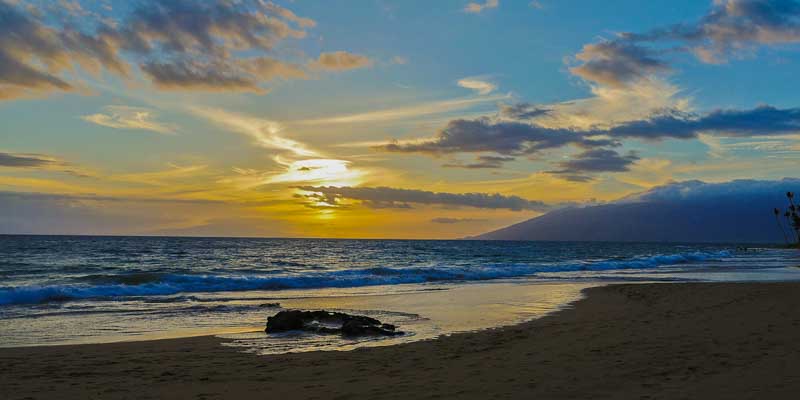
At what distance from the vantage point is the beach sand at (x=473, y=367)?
290 inches

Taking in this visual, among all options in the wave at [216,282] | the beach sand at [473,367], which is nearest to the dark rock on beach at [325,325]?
the beach sand at [473,367]

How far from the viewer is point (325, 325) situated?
14.1m

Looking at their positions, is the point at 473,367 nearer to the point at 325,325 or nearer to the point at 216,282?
the point at 325,325

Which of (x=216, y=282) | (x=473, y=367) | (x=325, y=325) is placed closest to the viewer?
(x=473, y=367)

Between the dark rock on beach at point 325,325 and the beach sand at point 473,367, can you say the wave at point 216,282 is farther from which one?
the dark rock on beach at point 325,325

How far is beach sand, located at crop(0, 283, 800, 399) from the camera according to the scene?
737 cm

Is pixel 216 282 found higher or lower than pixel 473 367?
lower

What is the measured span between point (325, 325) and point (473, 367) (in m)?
6.05

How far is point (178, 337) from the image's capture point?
41.6 ft

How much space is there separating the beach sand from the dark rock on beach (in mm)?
1682

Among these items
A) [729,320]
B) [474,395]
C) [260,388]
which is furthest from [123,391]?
[729,320]

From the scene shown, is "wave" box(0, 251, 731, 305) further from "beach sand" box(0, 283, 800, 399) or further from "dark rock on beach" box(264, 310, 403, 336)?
"dark rock on beach" box(264, 310, 403, 336)

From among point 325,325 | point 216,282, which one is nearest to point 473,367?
point 325,325

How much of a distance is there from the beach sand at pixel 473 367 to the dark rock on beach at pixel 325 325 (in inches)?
66.2
